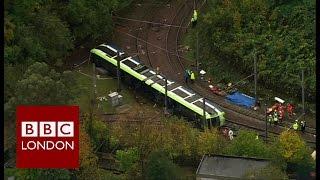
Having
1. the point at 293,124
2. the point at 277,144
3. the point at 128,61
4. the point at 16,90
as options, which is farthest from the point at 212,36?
the point at 16,90

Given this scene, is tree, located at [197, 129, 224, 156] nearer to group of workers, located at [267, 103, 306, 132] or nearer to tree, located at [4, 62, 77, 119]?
group of workers, located at [267, 103, 306, 132]

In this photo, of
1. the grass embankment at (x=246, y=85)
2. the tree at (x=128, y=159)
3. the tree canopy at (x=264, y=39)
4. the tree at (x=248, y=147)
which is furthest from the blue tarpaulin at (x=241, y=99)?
the tree at (x=128, y=159)

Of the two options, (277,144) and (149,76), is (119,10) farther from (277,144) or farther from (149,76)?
(277,144)

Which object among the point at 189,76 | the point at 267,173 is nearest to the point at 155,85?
the point at 189,76

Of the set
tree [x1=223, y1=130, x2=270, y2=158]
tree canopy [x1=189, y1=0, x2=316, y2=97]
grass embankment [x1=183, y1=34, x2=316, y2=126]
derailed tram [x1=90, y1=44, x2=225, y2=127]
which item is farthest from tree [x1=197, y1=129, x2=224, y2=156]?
tree canopy [x1=189, y1=0, x2=316, y2=97]

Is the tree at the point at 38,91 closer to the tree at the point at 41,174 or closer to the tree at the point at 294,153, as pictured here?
the tree at the point at 41,174
